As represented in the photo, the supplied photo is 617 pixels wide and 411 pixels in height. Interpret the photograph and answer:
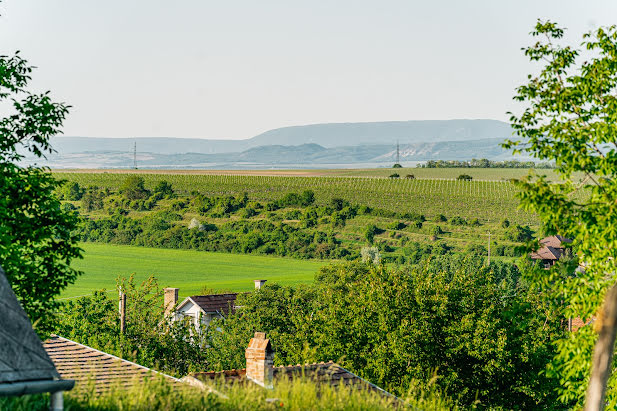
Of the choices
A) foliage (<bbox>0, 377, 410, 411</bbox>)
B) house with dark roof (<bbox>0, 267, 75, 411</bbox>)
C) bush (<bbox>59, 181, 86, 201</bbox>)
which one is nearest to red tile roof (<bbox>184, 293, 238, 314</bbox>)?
foliage (<bbox>0, 377, 410, 411</bbox>)

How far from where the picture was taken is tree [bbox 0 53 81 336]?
16.5 meters

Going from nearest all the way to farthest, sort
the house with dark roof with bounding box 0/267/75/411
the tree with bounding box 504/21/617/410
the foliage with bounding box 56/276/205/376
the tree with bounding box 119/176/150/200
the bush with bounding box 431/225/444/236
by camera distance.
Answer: the house with dark roof with bounding box 0/267/75/411 < the tree with bounding box 504/21/617/410 < the foliage with bounding box 56/276/205/376 < the bush with bounding box 431/225/444/236 < the tree with bounding box 119/176/150/200

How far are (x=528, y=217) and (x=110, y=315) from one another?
292 feet

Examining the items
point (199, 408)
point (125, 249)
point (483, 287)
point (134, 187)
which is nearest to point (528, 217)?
point (125, 249)

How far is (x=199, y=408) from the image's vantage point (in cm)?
917

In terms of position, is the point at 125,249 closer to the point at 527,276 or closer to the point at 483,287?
the point at 483,287

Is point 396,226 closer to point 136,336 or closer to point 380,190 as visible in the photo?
point 380,190

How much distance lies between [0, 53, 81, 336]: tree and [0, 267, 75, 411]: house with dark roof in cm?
809

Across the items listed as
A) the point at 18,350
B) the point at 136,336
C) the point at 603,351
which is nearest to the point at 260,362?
the point at 603,351

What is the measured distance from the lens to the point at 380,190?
147750 mm

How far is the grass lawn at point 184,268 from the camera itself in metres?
89.4

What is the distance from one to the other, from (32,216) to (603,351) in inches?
499

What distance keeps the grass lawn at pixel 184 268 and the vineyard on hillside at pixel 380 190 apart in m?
30.0

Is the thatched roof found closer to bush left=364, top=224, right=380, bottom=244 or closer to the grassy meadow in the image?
the grassy meadow
